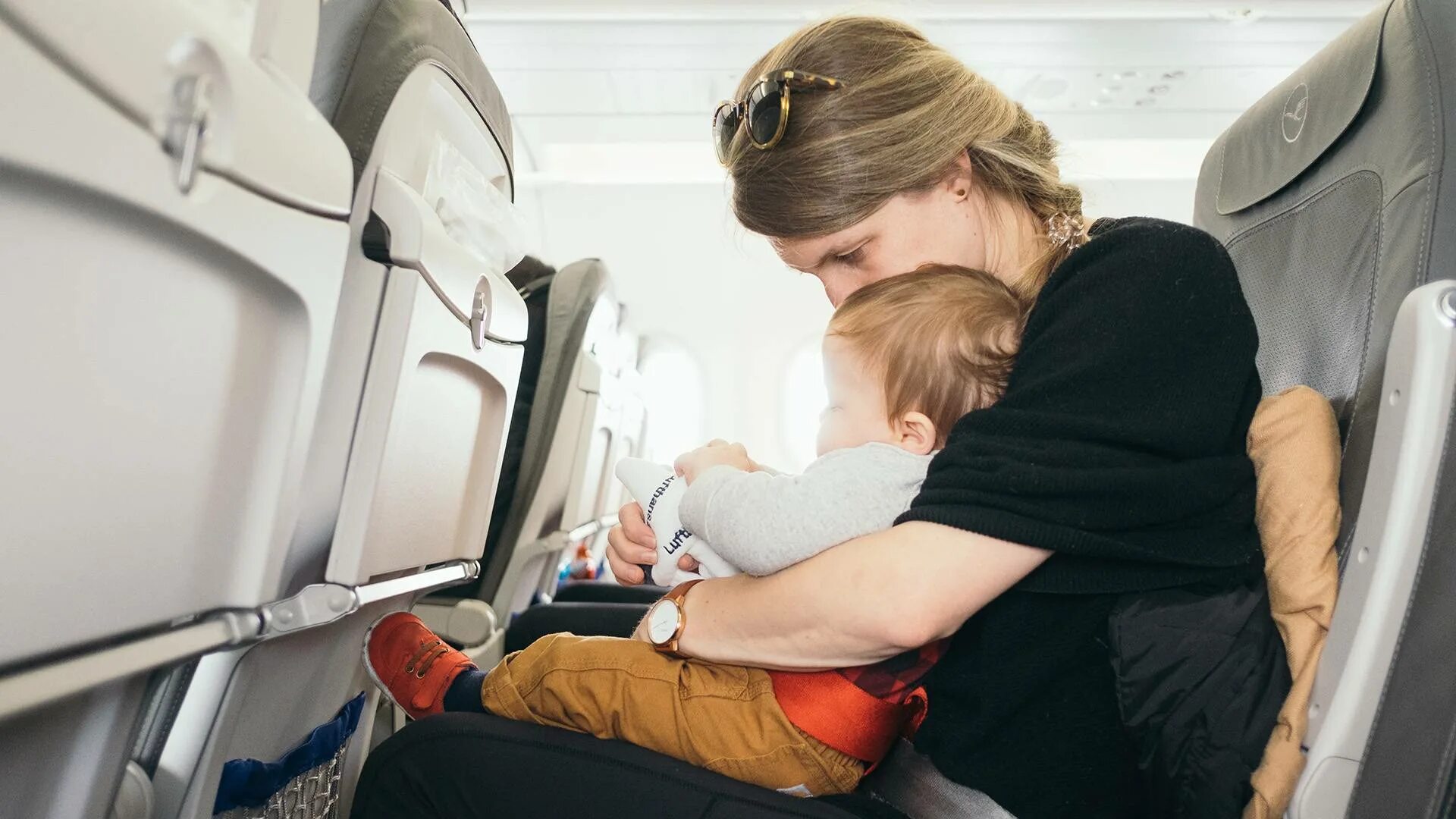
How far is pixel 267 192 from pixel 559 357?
2.01 metres

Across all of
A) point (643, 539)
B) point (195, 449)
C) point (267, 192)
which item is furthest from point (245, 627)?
point (643, 539)

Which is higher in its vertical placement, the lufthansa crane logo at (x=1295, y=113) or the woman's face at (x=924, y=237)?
the lufthansa crane logo at (x=1295, y=113)

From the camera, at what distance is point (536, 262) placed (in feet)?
10.7

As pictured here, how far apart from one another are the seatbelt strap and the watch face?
0.49 ft

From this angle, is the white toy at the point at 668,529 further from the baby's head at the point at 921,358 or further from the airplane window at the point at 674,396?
the airplane window at the point at 674,396

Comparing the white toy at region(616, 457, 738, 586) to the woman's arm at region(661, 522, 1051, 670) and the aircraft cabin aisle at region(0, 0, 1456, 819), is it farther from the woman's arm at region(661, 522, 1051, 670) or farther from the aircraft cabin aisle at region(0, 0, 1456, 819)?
the woman's arm at region(661, 522, 1051, 670)

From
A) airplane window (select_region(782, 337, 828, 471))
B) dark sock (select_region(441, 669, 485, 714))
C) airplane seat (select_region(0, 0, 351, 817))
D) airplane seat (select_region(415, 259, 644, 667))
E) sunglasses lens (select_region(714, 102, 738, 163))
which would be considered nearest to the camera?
airplane seat (select_region(0, 0, 351, 817))

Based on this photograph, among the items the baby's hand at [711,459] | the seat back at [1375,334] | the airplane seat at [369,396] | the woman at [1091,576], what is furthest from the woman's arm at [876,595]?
the airplane seat at [369,396]

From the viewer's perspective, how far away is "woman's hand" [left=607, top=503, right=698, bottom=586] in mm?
1460

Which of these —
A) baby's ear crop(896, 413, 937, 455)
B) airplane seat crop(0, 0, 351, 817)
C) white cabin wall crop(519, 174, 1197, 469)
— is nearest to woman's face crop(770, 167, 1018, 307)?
baby's ear crop(896, 413, 937, 455)

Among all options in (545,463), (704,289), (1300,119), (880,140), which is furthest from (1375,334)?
(704,289)

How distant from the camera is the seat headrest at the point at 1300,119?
1.29 meters

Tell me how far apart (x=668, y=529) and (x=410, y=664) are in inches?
18.2

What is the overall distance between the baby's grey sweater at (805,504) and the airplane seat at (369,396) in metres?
0.39
